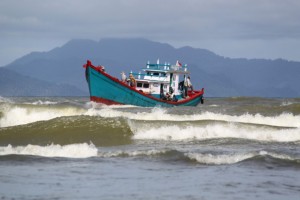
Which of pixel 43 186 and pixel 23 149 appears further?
pixel 23 149

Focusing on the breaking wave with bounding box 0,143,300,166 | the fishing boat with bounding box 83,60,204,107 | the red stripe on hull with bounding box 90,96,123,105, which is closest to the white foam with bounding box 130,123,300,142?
the breaking wave with bounding box 0,143,300,166

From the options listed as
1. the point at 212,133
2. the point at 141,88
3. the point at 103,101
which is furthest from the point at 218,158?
the point at 141,88

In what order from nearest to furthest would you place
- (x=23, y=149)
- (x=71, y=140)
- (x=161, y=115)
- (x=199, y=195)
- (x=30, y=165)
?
(x=199, y=195)
(x=30, y=165)
(x=23, y=149)
(x=71, y=140)
(x=161, y=115)

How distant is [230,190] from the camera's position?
12.3 metres

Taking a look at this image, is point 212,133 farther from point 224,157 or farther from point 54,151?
point 54,151

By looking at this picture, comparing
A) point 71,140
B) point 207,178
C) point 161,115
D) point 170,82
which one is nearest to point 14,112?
point 161,115

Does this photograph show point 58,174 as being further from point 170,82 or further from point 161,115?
point 170,82

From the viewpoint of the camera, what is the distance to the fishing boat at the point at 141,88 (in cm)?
4016

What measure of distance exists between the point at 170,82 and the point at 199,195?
3068 centimetres

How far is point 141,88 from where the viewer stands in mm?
42375

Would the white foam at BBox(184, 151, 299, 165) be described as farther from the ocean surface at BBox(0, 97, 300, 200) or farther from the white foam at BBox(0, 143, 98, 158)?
A: the white foam at BBox(0, 143, 98, 158)

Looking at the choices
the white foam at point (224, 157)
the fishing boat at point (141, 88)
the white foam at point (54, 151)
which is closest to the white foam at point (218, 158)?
the white foam at point (224, 157)

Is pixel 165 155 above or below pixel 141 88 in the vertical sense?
below

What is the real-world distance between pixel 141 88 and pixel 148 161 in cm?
2637
